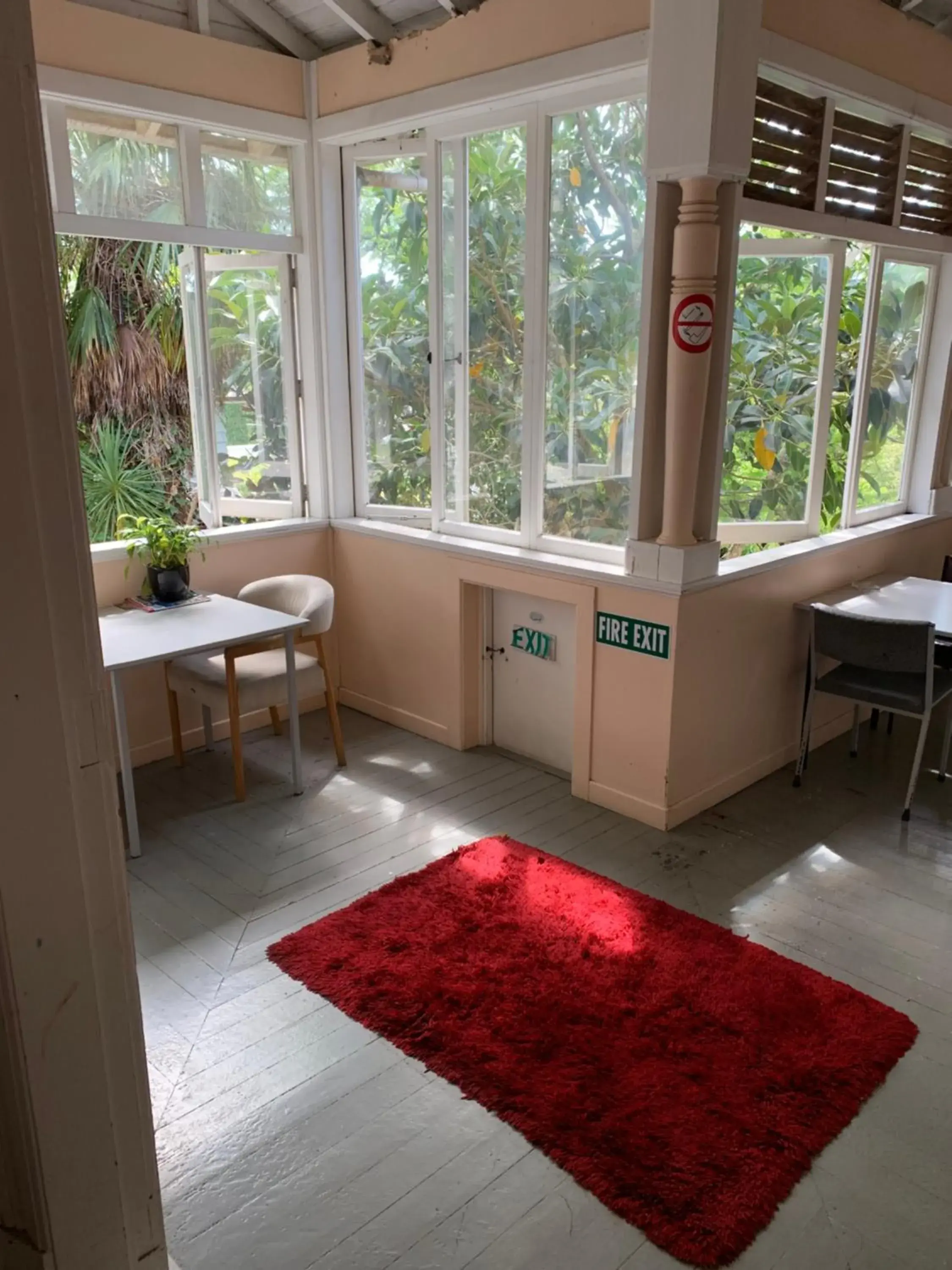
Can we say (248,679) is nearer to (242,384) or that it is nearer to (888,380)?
(242,384)

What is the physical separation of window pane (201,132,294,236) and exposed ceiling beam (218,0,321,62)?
0.41m

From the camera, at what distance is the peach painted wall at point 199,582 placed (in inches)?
162

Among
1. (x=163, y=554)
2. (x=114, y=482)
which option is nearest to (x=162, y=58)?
(x=163, y=554)

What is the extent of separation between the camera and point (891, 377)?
4.70 metres

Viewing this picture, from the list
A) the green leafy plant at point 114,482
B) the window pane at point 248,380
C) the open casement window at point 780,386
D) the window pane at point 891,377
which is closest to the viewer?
the open casement window at point 780,386

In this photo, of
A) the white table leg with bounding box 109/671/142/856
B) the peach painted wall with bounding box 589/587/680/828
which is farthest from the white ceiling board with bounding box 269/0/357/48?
the white table leg with bounding box 109/671/142/856

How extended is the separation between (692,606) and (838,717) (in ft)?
5.22

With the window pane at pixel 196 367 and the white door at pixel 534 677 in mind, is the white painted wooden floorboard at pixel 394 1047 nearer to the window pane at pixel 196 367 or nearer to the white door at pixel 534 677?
the white door at pixel 534 677

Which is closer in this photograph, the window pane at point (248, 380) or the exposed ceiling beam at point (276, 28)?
the exposed ceiling beam at point (276, 28)

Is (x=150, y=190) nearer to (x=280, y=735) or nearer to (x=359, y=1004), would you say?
(x=280, y=735)

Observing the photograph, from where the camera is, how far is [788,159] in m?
3.60

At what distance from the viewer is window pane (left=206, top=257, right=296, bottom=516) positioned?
4.41m

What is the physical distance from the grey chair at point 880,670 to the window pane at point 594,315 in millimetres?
937

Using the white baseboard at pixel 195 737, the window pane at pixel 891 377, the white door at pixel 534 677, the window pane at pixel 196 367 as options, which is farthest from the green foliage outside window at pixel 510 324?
the window pane at pixel 891 377
